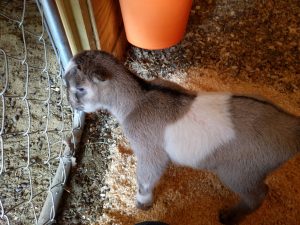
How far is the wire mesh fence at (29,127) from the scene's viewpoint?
165 cm

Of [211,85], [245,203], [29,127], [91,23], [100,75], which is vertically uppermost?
[100,75]

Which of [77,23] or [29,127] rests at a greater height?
[77,23]

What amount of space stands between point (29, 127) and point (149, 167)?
623 millimetres

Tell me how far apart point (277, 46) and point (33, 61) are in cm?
162

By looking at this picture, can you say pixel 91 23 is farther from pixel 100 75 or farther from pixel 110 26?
pixel 100 75

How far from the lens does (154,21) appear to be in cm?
200

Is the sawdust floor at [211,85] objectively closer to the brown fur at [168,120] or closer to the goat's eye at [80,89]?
the brown fur at [168,120]

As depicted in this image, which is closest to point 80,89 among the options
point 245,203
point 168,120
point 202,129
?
point 168,120

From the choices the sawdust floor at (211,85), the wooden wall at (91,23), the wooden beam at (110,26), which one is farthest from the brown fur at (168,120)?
the wooden beam at (110,26)

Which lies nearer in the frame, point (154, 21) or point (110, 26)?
Answer: point (154, 21)

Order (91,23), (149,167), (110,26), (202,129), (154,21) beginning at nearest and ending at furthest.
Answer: (202,129), (149,167), (91,23), (154,21), (110,26)

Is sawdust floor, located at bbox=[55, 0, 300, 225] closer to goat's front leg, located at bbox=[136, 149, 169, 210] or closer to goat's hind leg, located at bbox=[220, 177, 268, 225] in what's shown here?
goat's hind leg, located at bbox=[220, 177, 268, 225]

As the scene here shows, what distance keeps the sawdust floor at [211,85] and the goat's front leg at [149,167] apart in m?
0.22

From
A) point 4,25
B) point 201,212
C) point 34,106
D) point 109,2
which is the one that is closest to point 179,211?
point 201,212
